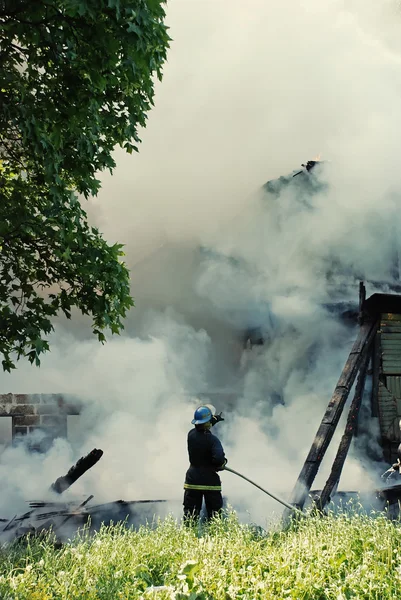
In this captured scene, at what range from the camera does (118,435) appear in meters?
11.8

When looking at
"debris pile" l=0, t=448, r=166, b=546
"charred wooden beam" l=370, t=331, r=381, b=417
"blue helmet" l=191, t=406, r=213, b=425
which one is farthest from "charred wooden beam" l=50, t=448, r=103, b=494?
"charred wooden beam" l=370, t=331, r=381, b=417

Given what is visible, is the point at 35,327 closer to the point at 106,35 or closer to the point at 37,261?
the point at 37,261

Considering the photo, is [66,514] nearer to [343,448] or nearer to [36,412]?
[36,412]

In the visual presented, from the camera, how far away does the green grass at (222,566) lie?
3.98 m

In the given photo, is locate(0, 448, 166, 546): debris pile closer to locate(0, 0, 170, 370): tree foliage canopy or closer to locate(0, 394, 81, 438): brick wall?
locate(0, 394, 81, 438): brick wall

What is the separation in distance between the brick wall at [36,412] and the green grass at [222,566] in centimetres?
444

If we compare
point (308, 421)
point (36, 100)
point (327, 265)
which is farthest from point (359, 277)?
point (36, 100)

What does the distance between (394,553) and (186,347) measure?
906 centimetres

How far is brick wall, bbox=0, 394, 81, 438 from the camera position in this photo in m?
10.2

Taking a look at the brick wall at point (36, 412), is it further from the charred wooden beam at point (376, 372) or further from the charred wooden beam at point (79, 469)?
the charred wooden beam at point (376, 372)

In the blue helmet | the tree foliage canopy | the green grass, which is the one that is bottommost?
the green grass

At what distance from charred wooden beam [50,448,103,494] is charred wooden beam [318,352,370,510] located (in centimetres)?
304

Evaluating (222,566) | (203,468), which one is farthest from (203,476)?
(222,566)

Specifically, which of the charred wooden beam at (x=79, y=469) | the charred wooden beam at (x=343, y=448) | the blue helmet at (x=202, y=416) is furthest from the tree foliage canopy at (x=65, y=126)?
the charred wooden beam at (x=343, y=448)
